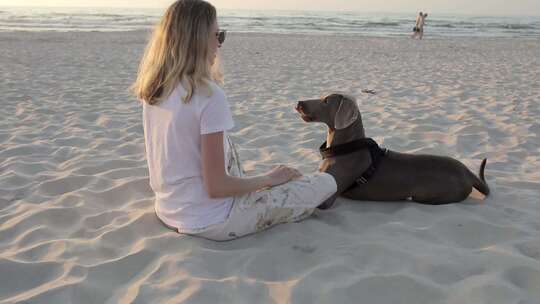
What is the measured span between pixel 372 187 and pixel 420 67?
8938 mm

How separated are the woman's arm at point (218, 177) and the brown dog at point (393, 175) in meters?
0.79

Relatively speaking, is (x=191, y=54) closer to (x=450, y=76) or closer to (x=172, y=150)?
(x=172, y=150)

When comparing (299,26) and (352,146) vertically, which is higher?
(352,146)

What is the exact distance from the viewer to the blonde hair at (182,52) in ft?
8.93

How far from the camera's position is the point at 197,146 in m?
2.85

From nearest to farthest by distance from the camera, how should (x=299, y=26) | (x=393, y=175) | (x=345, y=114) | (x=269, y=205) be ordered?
(x=269, y=205) < (x=393, y=175) < (x=345, y=114) < (x=299, y=26)

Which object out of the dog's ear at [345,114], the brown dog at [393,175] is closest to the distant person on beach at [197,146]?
the brown dog at [393,175]

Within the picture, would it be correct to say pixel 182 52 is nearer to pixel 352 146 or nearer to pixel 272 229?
pixel 272 229

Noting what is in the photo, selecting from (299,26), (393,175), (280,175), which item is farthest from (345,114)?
(299,26)

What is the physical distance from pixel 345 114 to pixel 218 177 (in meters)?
1.45

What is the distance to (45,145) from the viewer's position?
5.20 meters

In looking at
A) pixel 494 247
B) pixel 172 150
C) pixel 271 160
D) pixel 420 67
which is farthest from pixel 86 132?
pixel 420 67

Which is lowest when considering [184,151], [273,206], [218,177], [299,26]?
[299,26]

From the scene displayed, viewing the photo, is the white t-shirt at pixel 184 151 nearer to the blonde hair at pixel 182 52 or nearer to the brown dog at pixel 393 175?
the blonde hair at pixel 182 52
